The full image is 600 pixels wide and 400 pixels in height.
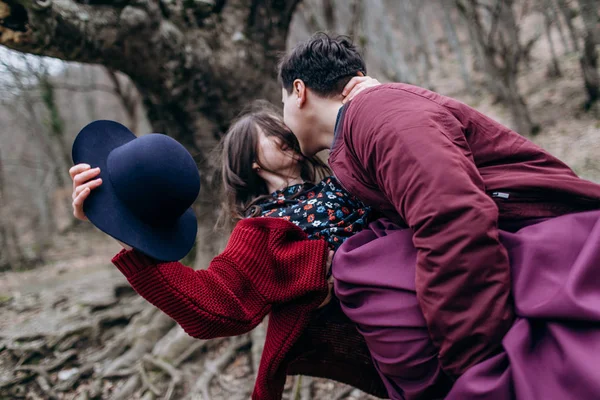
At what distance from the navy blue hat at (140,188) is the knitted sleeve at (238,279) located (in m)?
0.08

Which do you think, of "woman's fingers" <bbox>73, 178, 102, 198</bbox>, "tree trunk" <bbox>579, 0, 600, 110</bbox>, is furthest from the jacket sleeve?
"tree trunk" <bbox>579, 0, 600, 110</bbox>

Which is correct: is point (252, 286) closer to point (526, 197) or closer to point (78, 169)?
point (78, 169)

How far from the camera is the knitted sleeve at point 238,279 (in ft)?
4.30

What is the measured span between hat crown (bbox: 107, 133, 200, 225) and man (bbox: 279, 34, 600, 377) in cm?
59

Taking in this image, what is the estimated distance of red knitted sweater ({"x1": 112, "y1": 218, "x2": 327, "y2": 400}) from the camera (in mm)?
1315

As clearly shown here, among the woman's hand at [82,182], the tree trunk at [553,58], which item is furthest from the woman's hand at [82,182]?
the tree trunk at [553,58]

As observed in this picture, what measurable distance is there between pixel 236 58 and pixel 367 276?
Answer: 266 centimetres

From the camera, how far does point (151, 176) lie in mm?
1255

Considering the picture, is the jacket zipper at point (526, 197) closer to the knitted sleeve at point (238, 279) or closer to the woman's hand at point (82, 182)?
the knitted sleeve at point (238, 279)

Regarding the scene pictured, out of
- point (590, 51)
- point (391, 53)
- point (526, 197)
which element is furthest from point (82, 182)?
point (391, 53)

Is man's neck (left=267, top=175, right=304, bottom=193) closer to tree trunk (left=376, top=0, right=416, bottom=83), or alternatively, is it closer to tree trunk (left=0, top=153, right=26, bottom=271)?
tree trunk (left=0, top=153, right=26, bottom=271)

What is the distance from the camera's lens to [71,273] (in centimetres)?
903

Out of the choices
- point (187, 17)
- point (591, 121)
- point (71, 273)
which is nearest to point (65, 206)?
point (71, 273)

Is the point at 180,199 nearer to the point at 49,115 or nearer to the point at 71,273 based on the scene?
the point at 71,273
